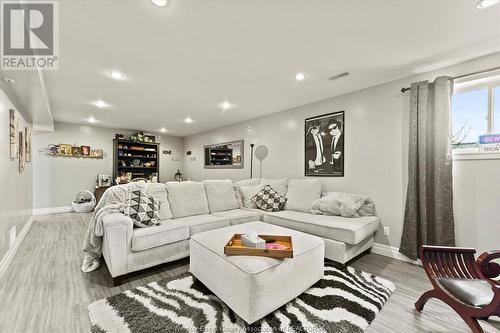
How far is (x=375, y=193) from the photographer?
3.06 meters

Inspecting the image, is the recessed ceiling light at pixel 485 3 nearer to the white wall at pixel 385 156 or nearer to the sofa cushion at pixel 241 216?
the white wall at pixel 385 156

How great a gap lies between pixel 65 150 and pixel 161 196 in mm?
4625

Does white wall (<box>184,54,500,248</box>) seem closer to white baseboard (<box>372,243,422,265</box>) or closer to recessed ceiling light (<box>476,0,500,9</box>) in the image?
white baseboard (<box>372,243,422,265</box>)

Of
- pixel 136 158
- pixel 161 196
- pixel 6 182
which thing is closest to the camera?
pixel 6 182

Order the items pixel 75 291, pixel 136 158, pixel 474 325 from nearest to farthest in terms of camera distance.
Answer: pixel 474 325, pixel 75 291, pixel 136 158

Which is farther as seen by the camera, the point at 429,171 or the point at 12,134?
the point at 12,134

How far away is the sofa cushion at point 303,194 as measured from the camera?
341 centimetres

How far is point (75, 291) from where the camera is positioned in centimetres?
199

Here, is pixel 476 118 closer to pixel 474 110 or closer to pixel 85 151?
pixel 474 110

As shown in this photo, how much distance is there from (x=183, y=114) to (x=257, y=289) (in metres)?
4.23

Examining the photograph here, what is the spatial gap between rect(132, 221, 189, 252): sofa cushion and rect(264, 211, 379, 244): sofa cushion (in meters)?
1.37

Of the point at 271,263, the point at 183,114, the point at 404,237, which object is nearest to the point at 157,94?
the point at 183,114

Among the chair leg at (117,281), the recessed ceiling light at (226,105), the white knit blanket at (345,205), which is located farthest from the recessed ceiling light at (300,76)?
the chair leg at (117,281)

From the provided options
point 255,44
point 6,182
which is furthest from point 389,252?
point 6,182
